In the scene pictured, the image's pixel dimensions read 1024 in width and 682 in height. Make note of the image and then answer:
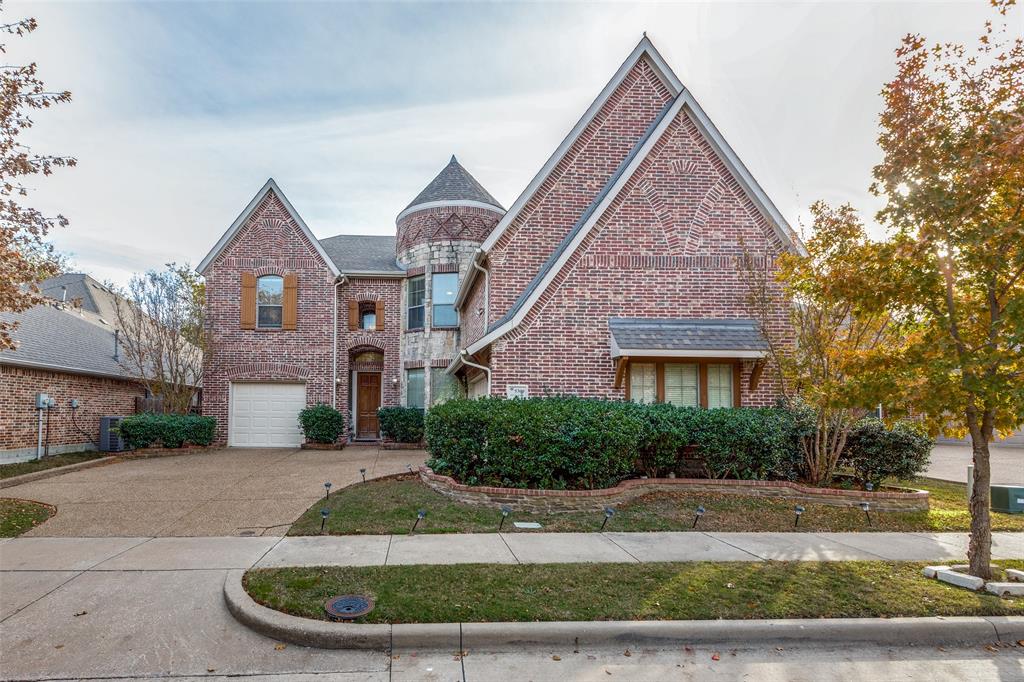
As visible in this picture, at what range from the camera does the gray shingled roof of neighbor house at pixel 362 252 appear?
814 inches

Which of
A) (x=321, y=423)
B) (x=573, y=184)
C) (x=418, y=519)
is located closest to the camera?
(x=418, y=519)

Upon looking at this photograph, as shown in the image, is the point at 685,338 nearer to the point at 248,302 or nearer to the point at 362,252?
the point at 248,302

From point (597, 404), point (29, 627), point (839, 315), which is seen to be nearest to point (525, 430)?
point (597, 404)

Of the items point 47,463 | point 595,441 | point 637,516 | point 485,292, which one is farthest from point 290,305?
point 637,516

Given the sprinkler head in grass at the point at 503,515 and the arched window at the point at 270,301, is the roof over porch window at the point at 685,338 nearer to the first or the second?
the sprinkler head in grass at the point at 503,515

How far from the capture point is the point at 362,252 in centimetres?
2231

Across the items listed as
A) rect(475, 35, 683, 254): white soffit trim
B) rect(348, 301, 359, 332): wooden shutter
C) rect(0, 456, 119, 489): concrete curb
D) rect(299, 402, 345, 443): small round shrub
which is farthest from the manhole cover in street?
rect(348, 301, 359, 332): wooden shutter

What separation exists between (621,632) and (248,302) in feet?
57.8

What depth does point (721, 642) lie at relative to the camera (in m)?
4.67

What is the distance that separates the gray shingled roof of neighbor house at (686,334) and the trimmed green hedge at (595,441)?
1142mm

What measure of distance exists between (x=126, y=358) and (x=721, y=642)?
20850 mm

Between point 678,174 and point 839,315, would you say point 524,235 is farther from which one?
point 839,315

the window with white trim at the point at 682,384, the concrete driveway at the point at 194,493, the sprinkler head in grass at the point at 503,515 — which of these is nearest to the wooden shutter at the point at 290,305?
the concrete driveway at the point at 194,493

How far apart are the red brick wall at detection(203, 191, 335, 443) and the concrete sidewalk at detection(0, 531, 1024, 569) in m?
12.2
